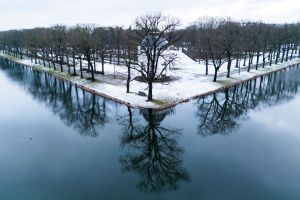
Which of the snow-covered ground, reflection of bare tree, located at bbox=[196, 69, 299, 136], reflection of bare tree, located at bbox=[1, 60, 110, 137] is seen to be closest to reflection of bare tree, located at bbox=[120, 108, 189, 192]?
reflection of bare tree, located at bbox=[1, 60, 110, 137]

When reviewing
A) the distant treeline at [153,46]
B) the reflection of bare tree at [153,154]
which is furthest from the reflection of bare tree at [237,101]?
the distant treeline at [153,46]

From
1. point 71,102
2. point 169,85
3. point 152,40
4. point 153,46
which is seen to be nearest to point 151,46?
point 152,40

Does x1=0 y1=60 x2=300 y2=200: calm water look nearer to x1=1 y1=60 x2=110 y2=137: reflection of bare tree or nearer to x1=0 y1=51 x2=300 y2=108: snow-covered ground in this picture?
x1=1 y1=60 x2=110 y2=137: reflection of bare tree

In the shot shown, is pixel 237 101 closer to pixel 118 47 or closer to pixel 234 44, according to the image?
pixel 234 44

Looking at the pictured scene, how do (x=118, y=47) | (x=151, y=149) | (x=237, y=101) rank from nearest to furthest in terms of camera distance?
(x=151, y=149) < (x=237, y=101) < (x=118, y=47)

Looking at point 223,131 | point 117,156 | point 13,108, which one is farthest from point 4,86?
point 223,131

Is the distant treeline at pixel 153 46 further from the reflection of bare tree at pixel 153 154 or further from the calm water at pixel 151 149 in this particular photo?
the calm water at pixel 151 149

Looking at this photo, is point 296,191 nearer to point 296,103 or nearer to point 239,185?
point 239,185
